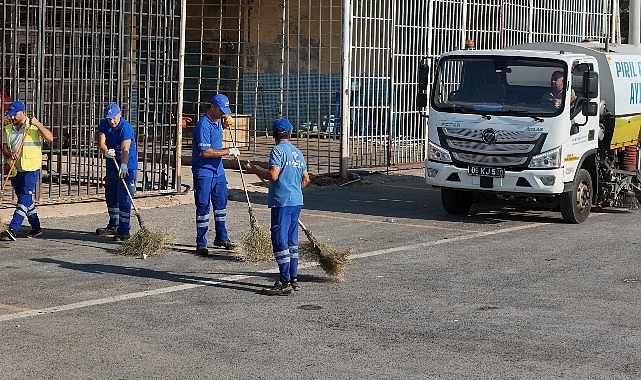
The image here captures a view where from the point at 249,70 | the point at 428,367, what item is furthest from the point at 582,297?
Result: the point at 249,70

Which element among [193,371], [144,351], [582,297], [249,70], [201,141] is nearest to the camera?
[193,371]

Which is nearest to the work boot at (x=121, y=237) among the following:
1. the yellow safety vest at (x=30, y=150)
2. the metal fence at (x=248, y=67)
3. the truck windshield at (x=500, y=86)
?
the yellow safety vest at (x=30, y=150)

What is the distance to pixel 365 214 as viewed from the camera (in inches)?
663

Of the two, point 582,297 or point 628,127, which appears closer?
point 582,297

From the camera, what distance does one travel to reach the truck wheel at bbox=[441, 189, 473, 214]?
16.8 metres

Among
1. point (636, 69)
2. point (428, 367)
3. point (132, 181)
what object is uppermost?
point (636, 69)

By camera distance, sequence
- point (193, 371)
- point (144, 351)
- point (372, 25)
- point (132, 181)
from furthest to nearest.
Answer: point (372, 25), point (132, 181), point (144, 351), point (193, 371)

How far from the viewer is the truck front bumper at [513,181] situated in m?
15.5

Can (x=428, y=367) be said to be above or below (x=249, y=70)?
below

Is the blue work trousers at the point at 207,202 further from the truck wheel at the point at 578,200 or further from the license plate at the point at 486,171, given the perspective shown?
the truck wheel at the point at 578,200

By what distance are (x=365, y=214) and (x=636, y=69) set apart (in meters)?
4.89

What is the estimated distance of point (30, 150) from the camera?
551 inches

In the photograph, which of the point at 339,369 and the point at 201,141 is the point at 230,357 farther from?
the point at 201,141

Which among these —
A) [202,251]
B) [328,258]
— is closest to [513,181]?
[202,251]
